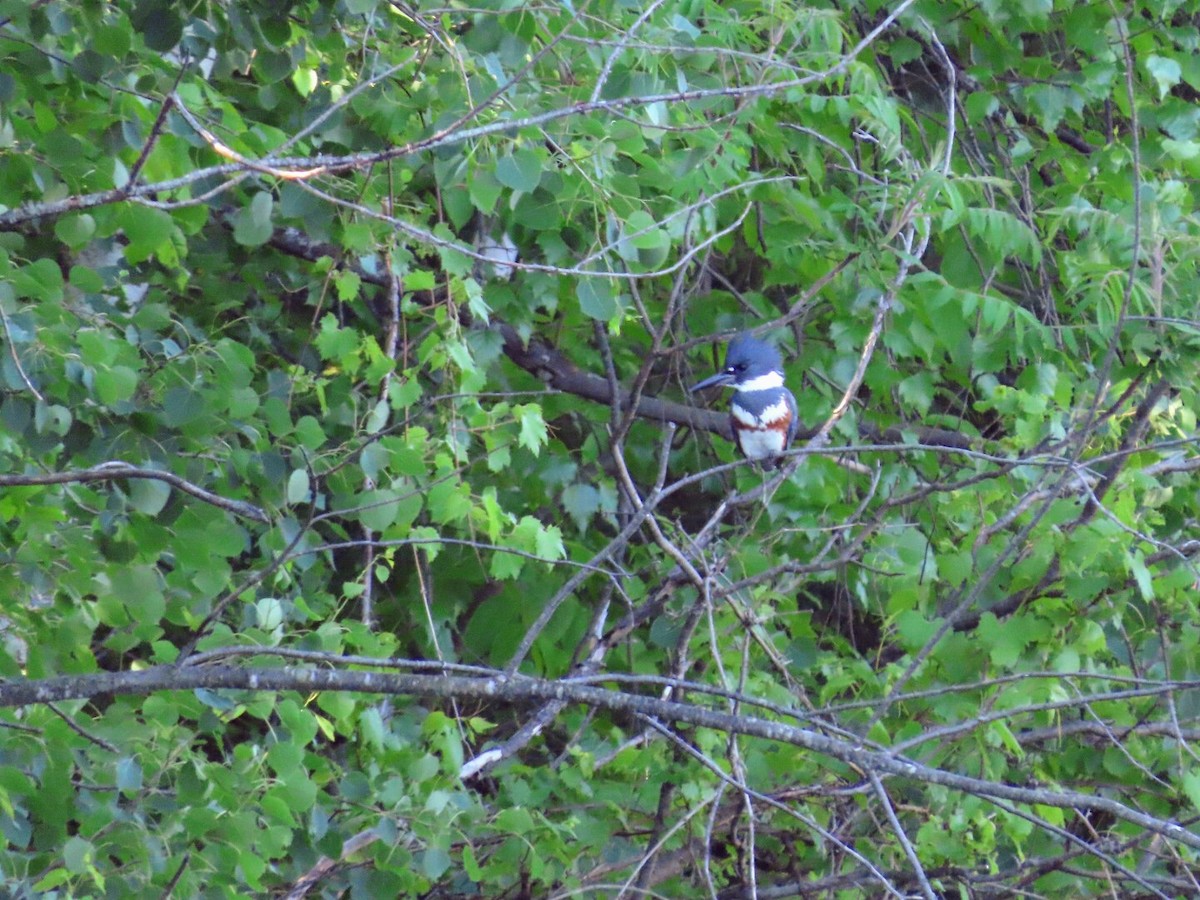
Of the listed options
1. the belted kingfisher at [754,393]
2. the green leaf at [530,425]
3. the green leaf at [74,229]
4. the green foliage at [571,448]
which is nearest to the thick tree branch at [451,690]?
the green foliage at [571,448]

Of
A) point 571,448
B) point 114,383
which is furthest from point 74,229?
point 571,448

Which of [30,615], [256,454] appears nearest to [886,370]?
[256,454]

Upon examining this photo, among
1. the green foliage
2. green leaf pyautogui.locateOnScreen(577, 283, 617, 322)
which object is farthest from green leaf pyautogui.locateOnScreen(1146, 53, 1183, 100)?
green leaf pyautogui.locateOnScreen(577, 283, 617, 322)

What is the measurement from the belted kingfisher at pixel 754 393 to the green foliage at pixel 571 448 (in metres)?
0.10

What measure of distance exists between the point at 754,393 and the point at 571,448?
0.56 meters

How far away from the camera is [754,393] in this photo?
4.20 m

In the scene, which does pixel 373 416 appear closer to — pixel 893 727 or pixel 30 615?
pixel 30 615

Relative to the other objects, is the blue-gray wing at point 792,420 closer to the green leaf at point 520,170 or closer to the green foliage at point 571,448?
the green foliage at point 571,448

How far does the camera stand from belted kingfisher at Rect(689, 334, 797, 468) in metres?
4.10

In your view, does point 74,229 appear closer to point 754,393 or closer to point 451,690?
point 451,690

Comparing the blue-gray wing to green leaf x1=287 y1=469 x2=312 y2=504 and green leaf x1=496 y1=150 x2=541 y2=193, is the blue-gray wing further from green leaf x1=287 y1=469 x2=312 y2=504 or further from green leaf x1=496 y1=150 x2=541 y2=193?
green leaf x1=287 y1=469 x2=312 y2=504

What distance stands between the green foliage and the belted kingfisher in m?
0.10

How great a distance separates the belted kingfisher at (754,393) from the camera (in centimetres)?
410

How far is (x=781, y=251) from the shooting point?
3619mm
